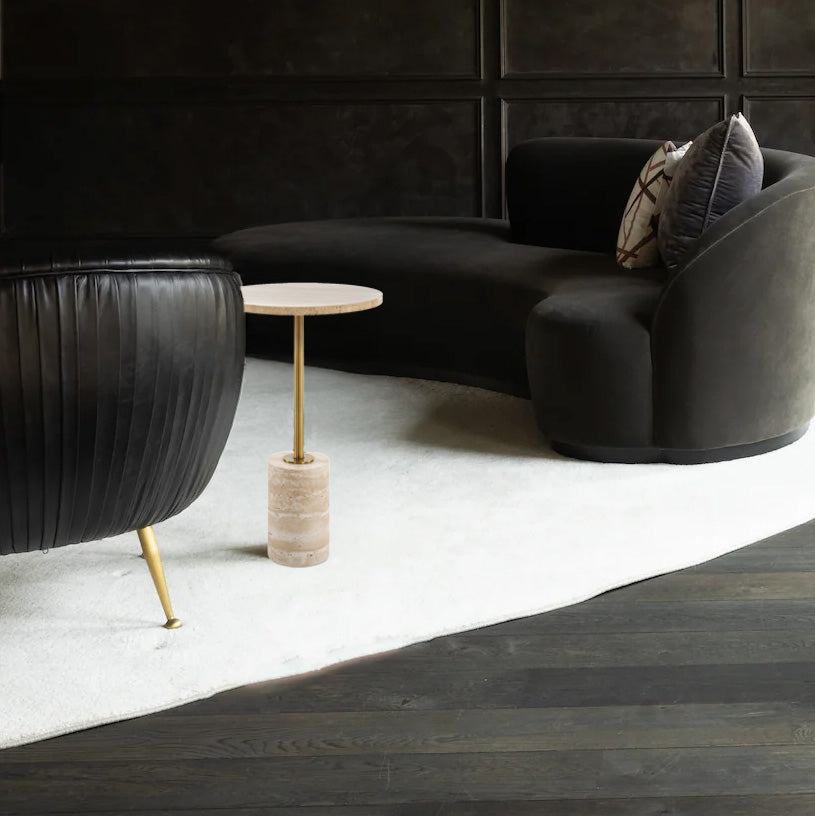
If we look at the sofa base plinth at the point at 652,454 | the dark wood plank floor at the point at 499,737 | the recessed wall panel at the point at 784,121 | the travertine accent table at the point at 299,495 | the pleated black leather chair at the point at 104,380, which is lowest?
the dark wood plank floor at the point at 499,737

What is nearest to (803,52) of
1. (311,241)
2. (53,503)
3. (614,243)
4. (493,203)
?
(493,203)

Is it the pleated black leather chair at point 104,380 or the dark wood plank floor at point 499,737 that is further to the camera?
the pleated black leather chair at point 104,380

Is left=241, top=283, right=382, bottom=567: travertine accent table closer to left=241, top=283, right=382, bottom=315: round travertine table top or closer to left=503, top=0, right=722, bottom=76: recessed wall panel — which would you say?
left=241, top=283, right=382, bottom=315: round travertine table top

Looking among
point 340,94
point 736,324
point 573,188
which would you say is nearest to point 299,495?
point 736,324

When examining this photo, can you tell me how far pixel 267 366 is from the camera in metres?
4.46

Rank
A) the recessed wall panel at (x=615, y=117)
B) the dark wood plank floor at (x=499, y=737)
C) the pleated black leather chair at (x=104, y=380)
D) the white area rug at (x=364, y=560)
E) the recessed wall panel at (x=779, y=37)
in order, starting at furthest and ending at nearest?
the recessed wall panel at (x=615, y=117), the recessed wall panel at (x=779, y=37), the white area rug at (x=364, y=560), the pleated black leather chair at (x=104, y=380), the dark wood plank floor at (x=499, y=737)

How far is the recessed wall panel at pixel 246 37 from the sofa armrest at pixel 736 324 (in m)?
3.39

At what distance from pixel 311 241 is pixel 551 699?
3.05 m

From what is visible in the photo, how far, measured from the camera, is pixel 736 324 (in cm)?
302

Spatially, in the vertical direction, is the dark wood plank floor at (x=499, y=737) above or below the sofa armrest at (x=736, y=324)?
below

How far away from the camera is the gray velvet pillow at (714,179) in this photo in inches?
126

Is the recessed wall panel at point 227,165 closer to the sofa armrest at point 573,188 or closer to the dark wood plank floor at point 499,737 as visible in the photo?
the sofa armrest at point 573,188

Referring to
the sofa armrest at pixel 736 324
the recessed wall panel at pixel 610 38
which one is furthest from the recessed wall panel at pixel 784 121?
the sofa armrest at pixel 736 324

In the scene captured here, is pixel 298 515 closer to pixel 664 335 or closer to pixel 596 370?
pixel 596 370
